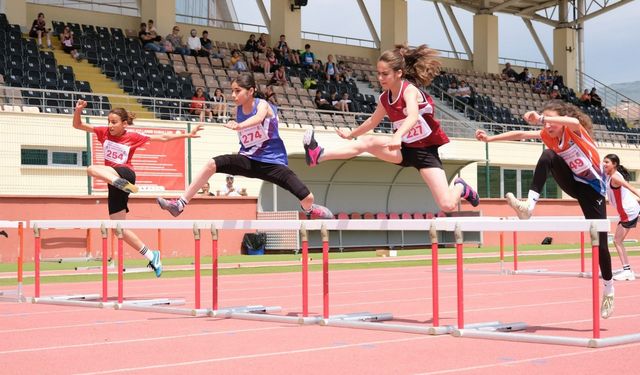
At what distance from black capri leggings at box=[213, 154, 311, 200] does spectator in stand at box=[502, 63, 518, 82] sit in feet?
108

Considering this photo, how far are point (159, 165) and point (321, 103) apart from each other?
7.18 meters

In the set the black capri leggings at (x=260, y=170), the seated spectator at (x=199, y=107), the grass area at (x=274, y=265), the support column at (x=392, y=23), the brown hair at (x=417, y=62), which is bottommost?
the grass area at (x=274, y=265)

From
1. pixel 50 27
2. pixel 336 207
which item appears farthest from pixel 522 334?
pixel 50 27

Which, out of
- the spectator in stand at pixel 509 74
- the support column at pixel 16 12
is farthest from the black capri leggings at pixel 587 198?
the spectator in stand at pixel 509 74

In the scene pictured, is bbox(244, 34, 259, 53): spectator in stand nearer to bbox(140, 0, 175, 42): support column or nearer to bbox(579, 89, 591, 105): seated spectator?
bbox(140, 0, 175, 42): support column

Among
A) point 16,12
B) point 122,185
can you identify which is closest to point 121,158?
point 122,185

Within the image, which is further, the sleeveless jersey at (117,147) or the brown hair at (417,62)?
the sleeveless jersey at (117,147)

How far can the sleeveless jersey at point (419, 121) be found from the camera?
7906mm

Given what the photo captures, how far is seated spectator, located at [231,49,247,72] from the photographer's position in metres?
29.1

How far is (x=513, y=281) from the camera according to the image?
13.5 meters

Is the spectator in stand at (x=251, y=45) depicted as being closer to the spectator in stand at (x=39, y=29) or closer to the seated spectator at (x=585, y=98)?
the spectator in stand at (x=39, y=29)

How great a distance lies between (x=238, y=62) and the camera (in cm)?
2927

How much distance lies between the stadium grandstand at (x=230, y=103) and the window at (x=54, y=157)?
28 millimetres

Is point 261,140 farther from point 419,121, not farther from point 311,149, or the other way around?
point 419,121
